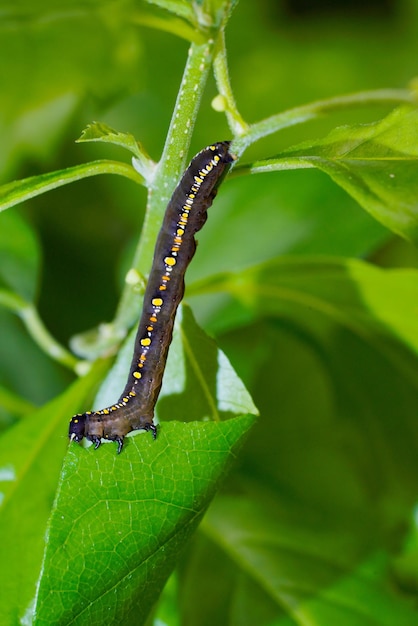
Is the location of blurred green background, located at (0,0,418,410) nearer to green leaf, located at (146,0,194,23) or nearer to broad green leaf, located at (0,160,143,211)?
green leaf, located at (146,0,194,23)

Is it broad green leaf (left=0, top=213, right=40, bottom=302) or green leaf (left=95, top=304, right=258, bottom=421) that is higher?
broad green leaf (left=0, top=213, right=40, bottom=302)

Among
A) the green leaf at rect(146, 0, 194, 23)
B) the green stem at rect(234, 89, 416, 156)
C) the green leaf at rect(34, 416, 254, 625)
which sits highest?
the green leaf at rect(146, 0, 194, 23)

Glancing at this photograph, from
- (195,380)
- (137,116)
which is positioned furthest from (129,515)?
(137,116)

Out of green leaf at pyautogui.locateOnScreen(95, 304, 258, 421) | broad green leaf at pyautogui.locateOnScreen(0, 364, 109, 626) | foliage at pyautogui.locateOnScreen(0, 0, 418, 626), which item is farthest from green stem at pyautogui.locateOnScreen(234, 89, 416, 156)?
broad green leaf at pyautogui.locateOnScreen(0, 364, 109, 626)

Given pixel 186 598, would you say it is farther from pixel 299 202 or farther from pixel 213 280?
pixel 299 202

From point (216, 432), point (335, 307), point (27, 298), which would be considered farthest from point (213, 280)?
point (216, 432)

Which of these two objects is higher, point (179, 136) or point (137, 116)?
point (137, 116)

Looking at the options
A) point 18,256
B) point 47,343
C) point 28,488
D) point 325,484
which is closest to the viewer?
point 28,488

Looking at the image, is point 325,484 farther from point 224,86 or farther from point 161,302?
point 224,86
